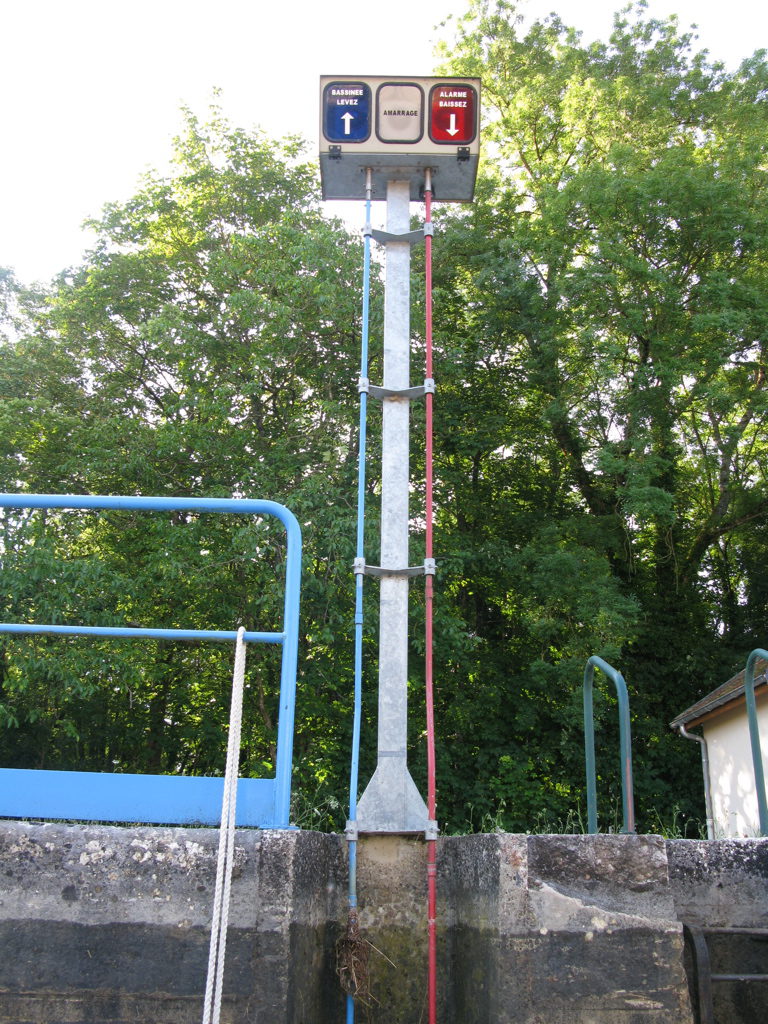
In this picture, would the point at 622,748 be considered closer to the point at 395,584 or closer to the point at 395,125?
the point at 395,584

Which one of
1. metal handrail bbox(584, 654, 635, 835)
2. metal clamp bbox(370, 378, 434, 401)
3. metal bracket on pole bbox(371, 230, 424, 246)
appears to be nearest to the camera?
metal handrail bbox(584, 654, 635, 835)

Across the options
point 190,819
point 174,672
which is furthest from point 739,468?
point 190,819

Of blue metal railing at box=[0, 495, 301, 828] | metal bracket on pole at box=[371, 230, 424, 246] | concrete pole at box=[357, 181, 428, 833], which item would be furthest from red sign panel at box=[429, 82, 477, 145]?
blue metal railing at box=[0, 495, 301, 828]

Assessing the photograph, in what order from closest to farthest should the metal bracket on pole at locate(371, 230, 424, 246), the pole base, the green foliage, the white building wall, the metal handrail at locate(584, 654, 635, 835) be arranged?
the metal handrail at locate(584, 654, 635, 835)
the pole base
the metal bracket on pole at locate(371, 230, 424, 246)
the white building wall
the green foliage

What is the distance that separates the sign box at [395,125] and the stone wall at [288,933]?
326 cm

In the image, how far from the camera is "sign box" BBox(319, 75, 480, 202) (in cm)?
466

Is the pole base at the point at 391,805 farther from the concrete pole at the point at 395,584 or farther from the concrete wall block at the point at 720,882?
the concrete wall block at the point at 720,882

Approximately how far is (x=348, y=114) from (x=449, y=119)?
1.68 feet

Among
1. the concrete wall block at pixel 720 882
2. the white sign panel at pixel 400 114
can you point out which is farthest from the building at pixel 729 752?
the white sign panel at pixel 400 114

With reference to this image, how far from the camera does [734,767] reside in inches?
460

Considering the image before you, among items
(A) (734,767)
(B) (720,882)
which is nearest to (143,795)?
(B) (720,882)

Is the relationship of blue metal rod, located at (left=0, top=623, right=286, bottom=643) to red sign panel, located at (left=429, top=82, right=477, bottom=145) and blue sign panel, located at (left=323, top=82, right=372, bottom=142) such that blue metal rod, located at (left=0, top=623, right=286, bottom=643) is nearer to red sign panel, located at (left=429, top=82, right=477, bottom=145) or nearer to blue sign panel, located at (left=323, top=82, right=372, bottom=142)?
blue sign panel, located at (left=323, top=82, right=372, bottom=142)

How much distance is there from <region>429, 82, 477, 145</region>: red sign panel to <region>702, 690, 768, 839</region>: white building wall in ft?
26.0

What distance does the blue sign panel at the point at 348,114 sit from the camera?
4.65 meters
